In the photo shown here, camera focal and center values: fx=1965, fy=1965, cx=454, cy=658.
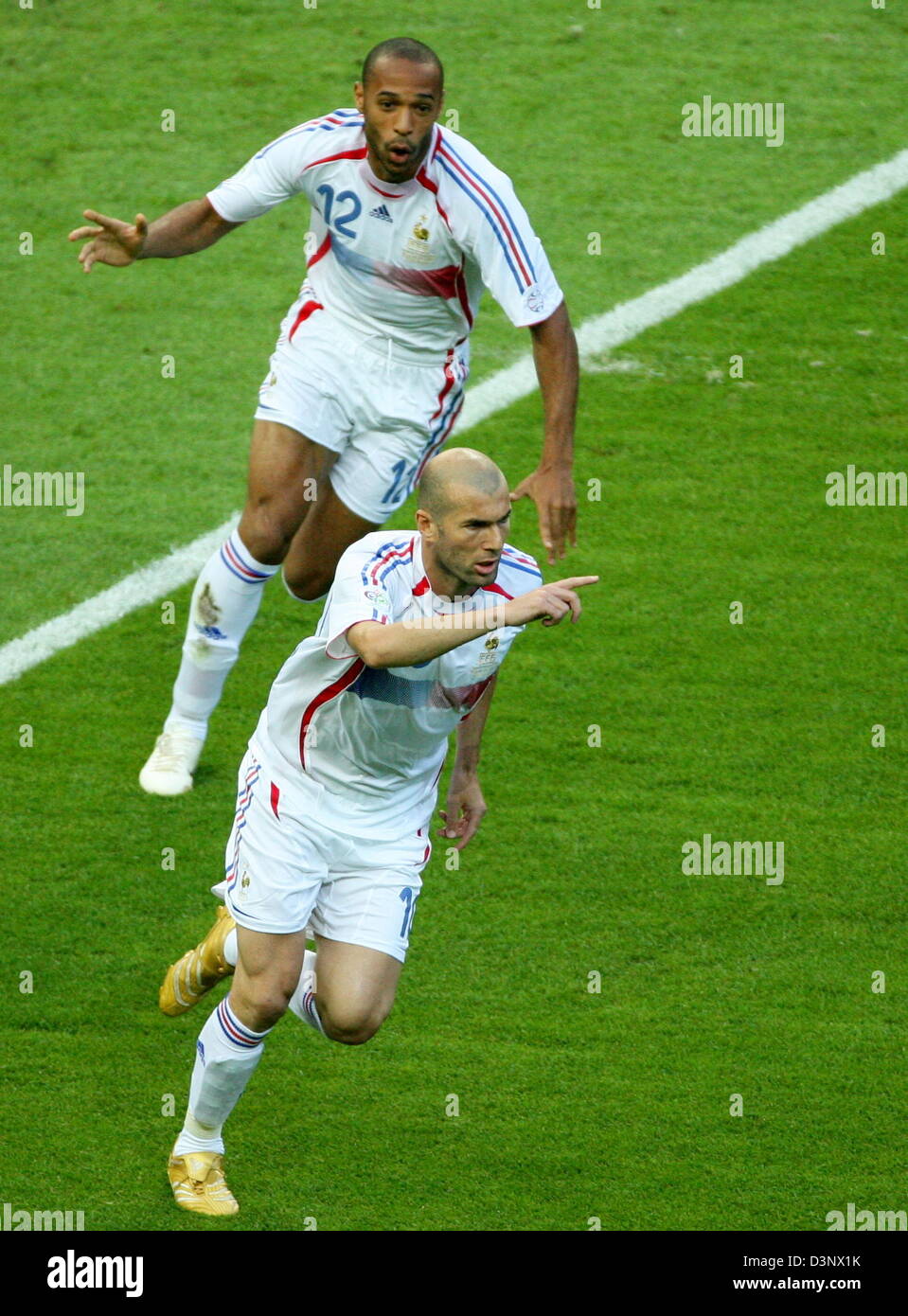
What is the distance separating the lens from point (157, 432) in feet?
30.6

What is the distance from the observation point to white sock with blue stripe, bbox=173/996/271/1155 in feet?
16.6

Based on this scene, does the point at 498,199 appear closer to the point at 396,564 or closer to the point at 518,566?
the point at 518,566

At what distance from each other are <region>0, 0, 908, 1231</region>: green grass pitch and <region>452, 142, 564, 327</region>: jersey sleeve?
1781 millimetres

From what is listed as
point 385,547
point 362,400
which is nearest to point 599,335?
point 362,400

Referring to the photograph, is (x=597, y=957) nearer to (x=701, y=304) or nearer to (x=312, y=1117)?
(x=312, y=1117)

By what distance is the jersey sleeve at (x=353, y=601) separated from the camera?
4.77 m

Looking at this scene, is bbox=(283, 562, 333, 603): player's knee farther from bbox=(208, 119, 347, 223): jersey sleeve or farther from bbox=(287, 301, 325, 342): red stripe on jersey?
bbox=(208, 119, 347, 223): jersey sleeve

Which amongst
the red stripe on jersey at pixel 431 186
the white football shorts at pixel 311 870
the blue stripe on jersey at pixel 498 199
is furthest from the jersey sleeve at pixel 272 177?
the white football shorts at pixel 311 870

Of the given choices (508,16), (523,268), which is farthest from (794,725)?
(508,16)

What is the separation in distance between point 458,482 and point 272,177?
7.57 ft

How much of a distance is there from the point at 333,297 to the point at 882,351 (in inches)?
159

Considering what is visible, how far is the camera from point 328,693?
5105 mm

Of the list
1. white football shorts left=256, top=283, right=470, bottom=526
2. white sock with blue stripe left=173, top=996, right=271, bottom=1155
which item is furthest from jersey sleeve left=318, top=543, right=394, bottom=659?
white football shorts left=256, top=283, right=470, bottom=526

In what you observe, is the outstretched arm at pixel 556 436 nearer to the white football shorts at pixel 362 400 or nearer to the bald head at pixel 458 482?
the white football shorts at pixel 362 400
